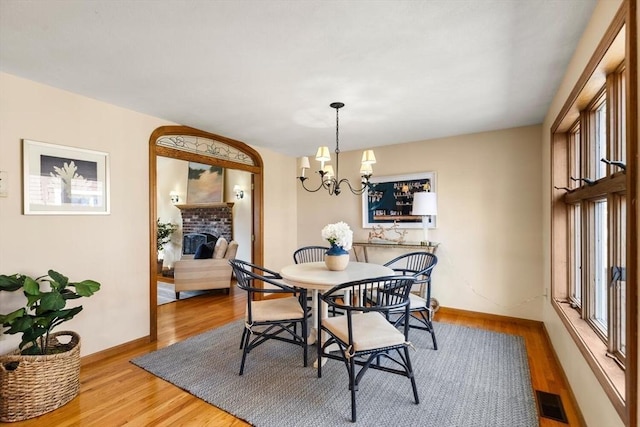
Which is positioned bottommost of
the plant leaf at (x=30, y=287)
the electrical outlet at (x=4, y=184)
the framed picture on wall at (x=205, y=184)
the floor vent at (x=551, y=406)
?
the floor vent at (x=551, y=406)

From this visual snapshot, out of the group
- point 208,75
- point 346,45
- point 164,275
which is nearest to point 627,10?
point 346,45

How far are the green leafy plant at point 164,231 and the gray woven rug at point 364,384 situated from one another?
4505 mm

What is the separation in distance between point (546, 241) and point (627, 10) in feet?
8.53

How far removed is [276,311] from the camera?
2.60m

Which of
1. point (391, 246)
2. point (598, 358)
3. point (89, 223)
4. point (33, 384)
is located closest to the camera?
point (598, 358)

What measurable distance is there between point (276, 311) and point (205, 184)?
194 inches

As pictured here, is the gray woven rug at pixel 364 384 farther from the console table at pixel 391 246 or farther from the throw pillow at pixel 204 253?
the throw pillow at pixel 204 253

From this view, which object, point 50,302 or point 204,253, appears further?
point 204,253

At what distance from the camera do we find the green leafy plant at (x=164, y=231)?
22.9ft

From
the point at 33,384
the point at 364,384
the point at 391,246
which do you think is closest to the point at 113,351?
the point at 33,384

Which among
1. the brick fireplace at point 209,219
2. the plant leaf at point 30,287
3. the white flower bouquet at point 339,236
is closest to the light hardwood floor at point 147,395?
the plant leaf at point 30,287

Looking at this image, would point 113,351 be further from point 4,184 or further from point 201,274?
point 201,274

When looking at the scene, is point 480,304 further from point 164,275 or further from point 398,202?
point 164,275

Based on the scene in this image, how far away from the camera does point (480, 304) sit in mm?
3842
